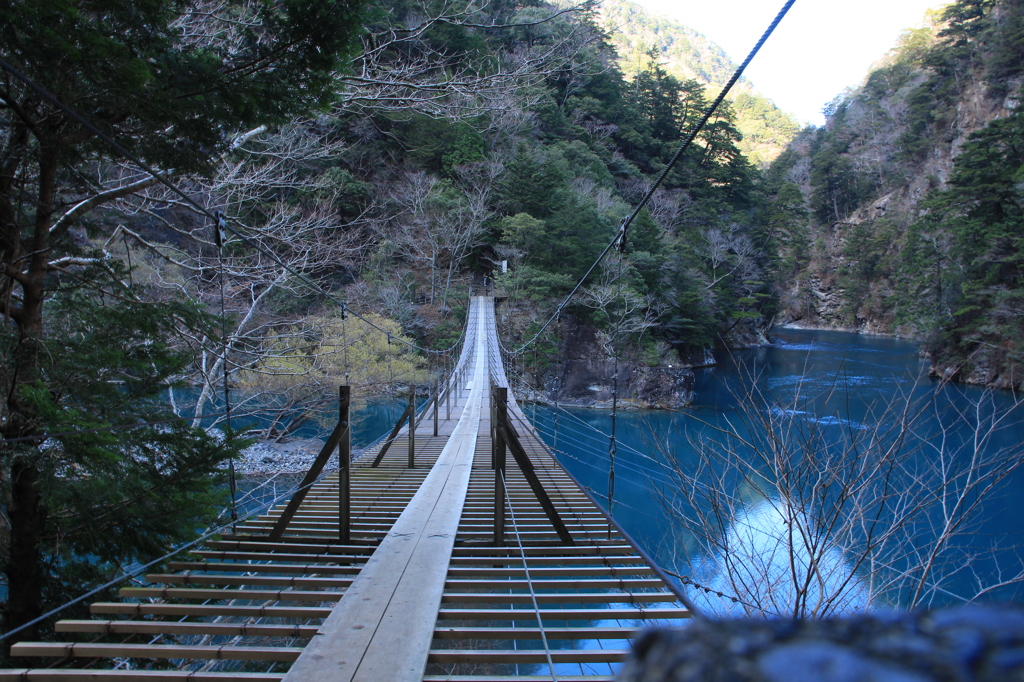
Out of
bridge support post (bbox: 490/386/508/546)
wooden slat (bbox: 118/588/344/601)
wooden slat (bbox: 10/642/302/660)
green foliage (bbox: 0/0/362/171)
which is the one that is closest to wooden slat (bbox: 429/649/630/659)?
wooden slat (bbox: 10/642/302/660)

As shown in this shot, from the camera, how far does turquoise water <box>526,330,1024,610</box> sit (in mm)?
4445

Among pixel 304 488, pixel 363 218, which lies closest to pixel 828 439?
pixel 304 488

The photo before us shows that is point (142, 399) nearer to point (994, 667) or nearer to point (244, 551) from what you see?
point (244, 551)

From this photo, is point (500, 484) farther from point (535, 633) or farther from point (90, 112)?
point (90, 112)

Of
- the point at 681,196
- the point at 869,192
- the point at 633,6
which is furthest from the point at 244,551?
the point at 633,6

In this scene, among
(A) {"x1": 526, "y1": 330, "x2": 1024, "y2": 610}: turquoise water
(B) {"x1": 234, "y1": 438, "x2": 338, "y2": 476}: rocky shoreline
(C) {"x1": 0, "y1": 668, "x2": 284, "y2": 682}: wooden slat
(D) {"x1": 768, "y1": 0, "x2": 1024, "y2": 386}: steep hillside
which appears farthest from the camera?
(D) {"x1": 768, "y1": 0, "x2": 1024, "y2": 386}: steep hillside

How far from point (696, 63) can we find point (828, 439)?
197 ft

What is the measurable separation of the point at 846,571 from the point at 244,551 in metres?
5.89

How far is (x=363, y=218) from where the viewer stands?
14.0 m

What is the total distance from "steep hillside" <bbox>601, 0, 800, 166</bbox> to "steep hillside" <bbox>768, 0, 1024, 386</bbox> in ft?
15.6

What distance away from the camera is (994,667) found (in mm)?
161

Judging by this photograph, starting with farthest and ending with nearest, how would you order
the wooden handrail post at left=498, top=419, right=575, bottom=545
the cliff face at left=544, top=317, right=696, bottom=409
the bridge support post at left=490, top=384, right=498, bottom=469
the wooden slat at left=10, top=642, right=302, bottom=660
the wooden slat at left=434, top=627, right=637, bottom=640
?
the cliff face at left=544, top=317, right=696, bottom=409 < the bridge support post at left=490, top=384, right=498, bottom=469 < the wooden handrail post at left=498, top=419, right=575, bottom=545 < the wooden slat at left=434, top=627, right=637, bottom=640 < the wooden slat at left=10, top=642, right=302, bottom=660

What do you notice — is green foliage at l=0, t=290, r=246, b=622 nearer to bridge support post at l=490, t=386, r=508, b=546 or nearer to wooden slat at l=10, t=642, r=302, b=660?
wooden slat at l=10, t=642, r=302, b=660

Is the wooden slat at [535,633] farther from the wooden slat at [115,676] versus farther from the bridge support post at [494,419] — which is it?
the bridge support post at [494,419]
